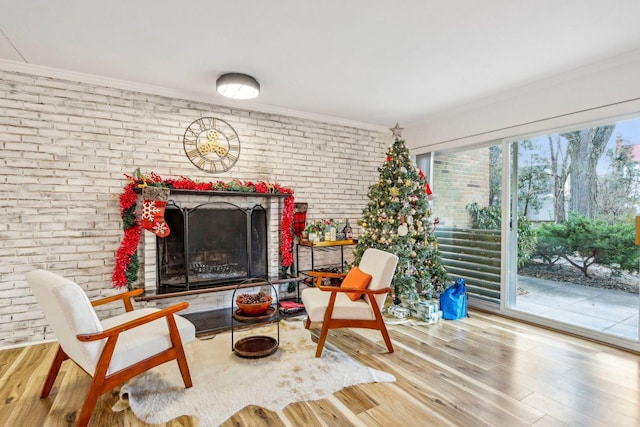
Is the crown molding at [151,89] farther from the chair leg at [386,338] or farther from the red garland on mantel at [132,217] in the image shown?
the chair leg at [386,338]

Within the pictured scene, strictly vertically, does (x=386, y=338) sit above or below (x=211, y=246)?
below

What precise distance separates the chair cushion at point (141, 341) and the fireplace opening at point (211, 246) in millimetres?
1163

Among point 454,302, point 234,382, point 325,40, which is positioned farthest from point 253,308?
point 454,302

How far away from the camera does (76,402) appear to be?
2238mm

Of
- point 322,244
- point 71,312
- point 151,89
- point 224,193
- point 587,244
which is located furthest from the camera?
point 322,244

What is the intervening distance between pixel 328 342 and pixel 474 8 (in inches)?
119

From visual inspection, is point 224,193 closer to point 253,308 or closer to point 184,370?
point 253,308

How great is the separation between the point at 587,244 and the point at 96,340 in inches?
174

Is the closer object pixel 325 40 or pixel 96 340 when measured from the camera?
pixel 96 340

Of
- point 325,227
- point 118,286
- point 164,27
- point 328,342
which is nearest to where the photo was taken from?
point 164,27

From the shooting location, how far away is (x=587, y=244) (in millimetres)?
3463

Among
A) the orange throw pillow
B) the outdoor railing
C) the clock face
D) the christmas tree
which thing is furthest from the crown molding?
the orange throw pillow

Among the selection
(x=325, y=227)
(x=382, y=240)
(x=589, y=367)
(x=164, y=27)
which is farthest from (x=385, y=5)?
(x=589, y=367)

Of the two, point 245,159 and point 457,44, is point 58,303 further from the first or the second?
point 457,44
